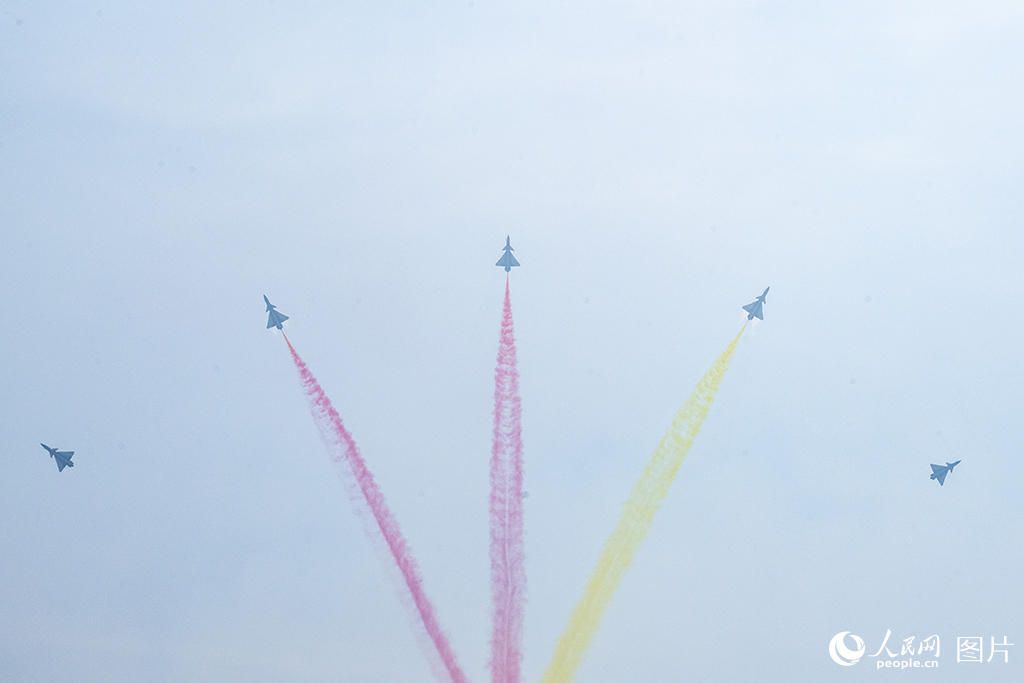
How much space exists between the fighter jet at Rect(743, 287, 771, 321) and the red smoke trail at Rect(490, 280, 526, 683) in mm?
1539

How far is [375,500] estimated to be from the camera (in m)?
5.45

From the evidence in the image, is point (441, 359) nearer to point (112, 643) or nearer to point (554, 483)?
point (554, 483)

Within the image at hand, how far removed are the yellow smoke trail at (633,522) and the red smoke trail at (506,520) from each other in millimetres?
298

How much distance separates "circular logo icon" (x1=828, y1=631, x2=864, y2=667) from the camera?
5391 mm

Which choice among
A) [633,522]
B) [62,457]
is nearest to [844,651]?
[633,522]

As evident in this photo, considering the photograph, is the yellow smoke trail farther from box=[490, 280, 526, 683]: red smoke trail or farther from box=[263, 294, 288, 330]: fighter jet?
box=[263, 294, 288, 330]: fighter jet

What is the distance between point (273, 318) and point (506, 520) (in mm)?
2001

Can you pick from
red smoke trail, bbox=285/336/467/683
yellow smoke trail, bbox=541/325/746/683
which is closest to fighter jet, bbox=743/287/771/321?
yellow smoke trail, bbox=541/325/746/683

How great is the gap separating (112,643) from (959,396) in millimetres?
5736

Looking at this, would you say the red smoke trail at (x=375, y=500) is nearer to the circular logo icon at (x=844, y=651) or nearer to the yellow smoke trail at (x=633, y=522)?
the yellow smoke trail at (x=633, y=522)

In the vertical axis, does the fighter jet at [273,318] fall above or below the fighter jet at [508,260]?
below

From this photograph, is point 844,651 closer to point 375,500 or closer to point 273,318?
point 375,500

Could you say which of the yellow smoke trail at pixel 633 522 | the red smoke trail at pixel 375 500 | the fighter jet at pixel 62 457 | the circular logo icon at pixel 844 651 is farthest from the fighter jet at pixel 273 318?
the circular logo icon at pixel 844 651

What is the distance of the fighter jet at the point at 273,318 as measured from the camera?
5.51 m
